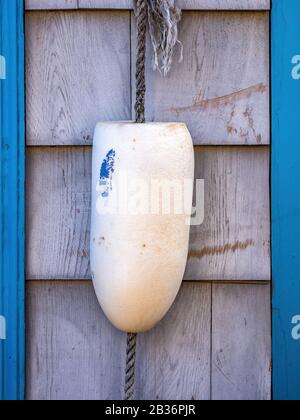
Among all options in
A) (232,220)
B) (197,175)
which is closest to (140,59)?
(197,175)

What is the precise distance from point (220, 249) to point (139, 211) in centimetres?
23

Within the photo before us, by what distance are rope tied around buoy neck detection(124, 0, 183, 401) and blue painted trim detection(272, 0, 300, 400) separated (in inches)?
7.8

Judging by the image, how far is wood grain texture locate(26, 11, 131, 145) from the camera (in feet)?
4.33

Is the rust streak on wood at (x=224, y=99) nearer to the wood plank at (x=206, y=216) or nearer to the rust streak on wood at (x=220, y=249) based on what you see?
the wood plank at (x=206, y=216)

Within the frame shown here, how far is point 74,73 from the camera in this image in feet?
4.34

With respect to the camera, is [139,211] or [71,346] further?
[71,346]

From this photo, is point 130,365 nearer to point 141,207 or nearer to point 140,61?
point 141,207

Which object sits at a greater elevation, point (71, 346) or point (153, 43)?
point (153, 43)

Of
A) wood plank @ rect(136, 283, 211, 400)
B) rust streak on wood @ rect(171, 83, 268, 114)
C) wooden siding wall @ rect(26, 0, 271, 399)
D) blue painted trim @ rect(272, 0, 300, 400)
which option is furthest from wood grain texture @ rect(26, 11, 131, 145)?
wood plank @ rect(136, 283, 211, 400)

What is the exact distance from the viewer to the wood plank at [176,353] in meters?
1.36

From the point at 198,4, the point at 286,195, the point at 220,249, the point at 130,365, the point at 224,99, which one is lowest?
the point at 130,365

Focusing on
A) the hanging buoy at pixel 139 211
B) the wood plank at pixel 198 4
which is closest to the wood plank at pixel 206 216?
the hanging buoy at pixel 139 211

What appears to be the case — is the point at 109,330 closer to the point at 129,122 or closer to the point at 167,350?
the point at 167,350

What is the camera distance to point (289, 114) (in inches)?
A: 52.0
